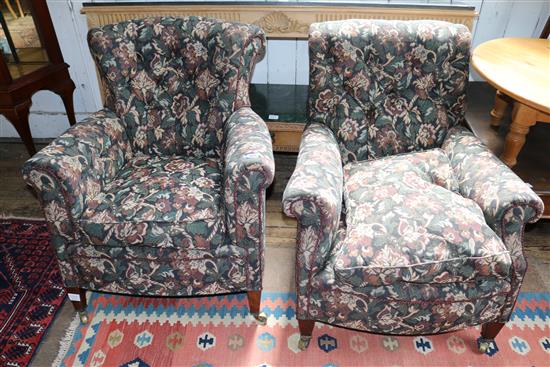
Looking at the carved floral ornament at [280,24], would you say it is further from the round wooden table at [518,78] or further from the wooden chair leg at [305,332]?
the wooden chair leg at [305,332]

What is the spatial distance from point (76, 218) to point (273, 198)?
1.09 m

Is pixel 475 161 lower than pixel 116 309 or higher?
higher

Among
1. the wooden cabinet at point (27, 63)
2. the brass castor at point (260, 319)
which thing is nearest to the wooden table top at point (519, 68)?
the brass castor at point (260, 319)

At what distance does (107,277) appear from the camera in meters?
1.50

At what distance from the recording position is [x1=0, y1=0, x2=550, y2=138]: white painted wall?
90.4 inches

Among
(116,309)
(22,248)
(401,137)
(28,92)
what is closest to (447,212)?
(401,137)

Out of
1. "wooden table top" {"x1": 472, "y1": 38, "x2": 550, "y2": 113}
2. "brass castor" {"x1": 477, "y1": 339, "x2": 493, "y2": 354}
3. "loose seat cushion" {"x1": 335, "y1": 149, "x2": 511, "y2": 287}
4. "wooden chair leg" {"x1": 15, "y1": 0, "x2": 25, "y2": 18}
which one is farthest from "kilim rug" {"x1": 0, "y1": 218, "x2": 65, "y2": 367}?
"wooden table top" {"x1": 472, "y1": 38, "x2": 550, "y2": 113}

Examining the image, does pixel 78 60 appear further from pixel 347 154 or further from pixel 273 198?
pixel 347 154

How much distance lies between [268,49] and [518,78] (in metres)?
1.38

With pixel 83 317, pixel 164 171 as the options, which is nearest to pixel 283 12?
pixel 164 171

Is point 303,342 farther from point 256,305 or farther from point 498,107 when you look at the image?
point 498,107

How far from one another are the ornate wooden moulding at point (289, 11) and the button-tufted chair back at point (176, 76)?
44 cm

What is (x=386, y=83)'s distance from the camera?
168 cm

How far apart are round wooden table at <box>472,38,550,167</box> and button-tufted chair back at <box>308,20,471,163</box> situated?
137 millimetres
